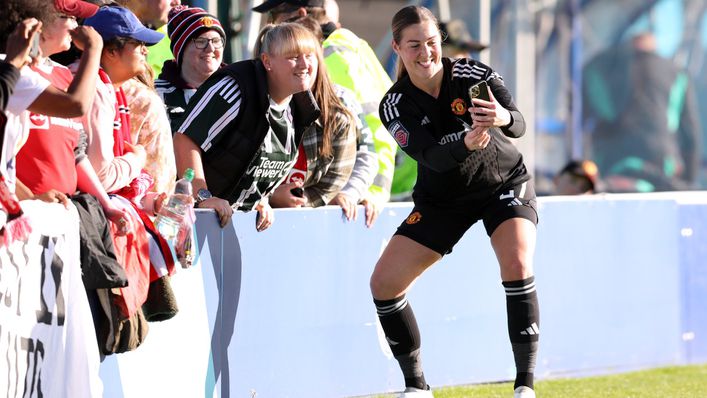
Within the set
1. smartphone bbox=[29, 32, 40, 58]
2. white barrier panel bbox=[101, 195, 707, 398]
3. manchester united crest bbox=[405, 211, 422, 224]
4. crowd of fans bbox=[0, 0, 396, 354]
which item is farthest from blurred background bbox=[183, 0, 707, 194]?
smartphone bbox=[29, 32, 40, 58]

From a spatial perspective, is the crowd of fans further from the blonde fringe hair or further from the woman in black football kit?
the woman in black football kit

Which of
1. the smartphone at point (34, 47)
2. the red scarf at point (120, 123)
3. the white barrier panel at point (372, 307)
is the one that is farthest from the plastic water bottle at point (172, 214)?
the smartphone at point (34, 47)

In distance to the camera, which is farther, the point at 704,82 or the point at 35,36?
the point at 704,82

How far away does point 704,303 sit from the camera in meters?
10.1

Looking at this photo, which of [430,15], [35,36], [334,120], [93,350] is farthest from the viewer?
[334,120]

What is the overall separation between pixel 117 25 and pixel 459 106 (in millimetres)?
1751

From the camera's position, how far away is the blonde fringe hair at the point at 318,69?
684 cm

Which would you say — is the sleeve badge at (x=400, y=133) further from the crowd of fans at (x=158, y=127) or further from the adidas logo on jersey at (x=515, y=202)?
the adidas logo on jersey at (x=515, y=202)

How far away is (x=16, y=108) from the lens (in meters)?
4.74

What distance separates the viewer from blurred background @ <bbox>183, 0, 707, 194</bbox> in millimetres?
16172

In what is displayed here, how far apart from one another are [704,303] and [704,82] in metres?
7.81

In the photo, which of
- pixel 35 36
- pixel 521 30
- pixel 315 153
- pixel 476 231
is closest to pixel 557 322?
pixel 476 231

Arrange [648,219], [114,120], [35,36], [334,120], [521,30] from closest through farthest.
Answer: [35,36], [114,120], [334,120], [648,219], [521,30]

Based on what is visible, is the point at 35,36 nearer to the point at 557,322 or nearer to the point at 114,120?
the point at 114,120
